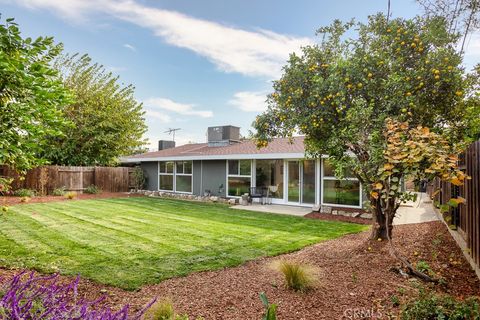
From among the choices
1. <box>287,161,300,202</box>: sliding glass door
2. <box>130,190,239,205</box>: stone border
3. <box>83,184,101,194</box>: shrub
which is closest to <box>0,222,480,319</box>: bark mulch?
<box>287,161,300,202</box>: sliding glass door

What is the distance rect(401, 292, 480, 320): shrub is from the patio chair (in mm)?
11038

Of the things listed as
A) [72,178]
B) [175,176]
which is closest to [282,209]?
[175,176]

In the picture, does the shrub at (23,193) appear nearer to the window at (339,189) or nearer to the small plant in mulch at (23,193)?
the small plant in mulch at (23,193)

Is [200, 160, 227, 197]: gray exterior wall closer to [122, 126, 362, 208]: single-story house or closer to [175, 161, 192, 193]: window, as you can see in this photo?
[122, 126, 362, 208]: single-story house

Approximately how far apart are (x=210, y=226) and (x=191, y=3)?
24.3ft

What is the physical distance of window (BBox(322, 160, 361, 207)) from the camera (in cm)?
1127

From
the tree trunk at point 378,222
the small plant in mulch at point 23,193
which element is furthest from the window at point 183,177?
the tree trunk at point 378,222

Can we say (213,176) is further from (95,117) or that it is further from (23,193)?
(95,117)

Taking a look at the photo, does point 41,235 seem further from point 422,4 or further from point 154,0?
point 422,4

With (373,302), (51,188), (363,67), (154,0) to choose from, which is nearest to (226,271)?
(373,302)

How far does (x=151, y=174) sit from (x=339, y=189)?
41.2 ft

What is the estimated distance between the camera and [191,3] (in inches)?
399

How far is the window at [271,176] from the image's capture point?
13.8 meters

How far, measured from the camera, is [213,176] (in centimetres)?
1602
